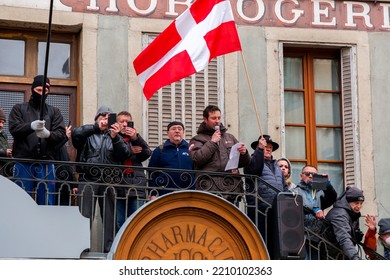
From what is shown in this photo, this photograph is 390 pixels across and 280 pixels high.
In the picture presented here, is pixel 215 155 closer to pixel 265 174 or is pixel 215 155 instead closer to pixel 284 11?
pixel 265 174

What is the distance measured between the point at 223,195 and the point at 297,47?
3513 mm

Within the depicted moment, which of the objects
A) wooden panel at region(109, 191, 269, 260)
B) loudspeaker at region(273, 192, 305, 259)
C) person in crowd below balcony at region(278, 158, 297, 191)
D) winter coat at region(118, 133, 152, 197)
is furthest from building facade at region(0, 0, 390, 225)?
wooden panel at region(109, 191, 269, 260)

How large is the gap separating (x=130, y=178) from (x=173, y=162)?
0.64 metres

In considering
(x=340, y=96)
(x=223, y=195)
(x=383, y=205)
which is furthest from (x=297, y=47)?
(x=223, y=195)

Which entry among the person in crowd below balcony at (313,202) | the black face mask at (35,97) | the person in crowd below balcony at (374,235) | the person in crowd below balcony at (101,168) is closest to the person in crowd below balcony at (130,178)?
the person in crowd below balcony at (101,168)

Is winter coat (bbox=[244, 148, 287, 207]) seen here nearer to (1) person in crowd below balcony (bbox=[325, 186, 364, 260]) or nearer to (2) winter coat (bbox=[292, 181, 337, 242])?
(2) winter coat (bbox=[292, 181, 337, 242])

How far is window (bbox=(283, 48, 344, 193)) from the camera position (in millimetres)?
15430

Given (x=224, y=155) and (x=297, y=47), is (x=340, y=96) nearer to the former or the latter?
(x=297, y=47)

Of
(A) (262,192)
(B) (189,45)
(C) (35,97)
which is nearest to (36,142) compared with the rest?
(C) (35,97)

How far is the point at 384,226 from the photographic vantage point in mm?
13664

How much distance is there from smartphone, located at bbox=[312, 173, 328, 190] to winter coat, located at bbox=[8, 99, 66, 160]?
304 cm

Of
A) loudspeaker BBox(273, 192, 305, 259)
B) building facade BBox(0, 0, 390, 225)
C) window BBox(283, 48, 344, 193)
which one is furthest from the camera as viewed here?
window BBox(283, 48, 344, 193)

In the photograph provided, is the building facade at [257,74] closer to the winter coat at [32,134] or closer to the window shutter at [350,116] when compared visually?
the window shutter at [350,116]

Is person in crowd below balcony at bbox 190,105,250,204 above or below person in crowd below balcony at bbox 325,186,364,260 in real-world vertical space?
above
